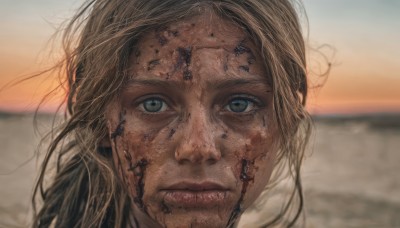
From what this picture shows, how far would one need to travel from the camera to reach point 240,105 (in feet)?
8.96

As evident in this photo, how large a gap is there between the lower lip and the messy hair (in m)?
0.52

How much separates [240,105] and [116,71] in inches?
23.3

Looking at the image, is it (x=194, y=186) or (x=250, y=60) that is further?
(x=250, y=60)

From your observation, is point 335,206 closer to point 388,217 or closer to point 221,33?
point 388,217

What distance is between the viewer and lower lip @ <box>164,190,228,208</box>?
258 cm

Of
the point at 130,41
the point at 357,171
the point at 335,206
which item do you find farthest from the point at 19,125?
the point at 130,41

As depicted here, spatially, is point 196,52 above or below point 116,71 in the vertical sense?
above

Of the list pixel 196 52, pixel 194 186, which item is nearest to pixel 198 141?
pixel 194 186

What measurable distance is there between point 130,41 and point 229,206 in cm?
88

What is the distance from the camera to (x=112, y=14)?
2.92m

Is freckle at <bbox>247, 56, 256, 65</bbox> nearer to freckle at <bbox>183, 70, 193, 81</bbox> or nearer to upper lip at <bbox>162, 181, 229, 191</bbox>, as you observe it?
freckle at <bbox>183, 70, 193, 81</bbox>

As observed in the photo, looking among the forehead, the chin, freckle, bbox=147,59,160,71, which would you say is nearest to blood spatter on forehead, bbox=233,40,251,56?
the forehead

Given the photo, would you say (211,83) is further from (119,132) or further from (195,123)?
(119,132)

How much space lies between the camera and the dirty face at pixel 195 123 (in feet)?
8.49
